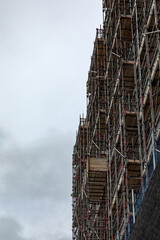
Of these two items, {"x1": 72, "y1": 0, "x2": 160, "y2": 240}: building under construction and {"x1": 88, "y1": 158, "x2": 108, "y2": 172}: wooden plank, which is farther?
{"x1": 88, "y1": 158, "x2": 108, "y2": 172}: wooden plank

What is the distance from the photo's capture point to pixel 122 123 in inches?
1169

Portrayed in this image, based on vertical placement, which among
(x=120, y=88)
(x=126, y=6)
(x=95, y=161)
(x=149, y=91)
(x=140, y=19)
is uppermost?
(x=126, y=6)

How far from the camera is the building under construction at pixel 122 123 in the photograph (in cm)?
2473

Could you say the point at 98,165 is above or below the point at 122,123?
above

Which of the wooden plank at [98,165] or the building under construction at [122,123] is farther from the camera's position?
the wooden plank at [98,165]

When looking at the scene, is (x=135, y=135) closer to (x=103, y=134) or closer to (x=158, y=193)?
(x=103, y=134)

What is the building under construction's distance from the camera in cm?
2473

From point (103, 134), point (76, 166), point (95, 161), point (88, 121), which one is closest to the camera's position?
point (95, 161)

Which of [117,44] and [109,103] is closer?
[117,44]

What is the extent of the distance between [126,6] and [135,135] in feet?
27.2

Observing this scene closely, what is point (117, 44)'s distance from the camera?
32.8m

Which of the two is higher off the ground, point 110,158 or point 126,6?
point 126,6

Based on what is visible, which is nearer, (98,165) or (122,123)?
(122,123)

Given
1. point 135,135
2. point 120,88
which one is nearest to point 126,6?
point 120,88
